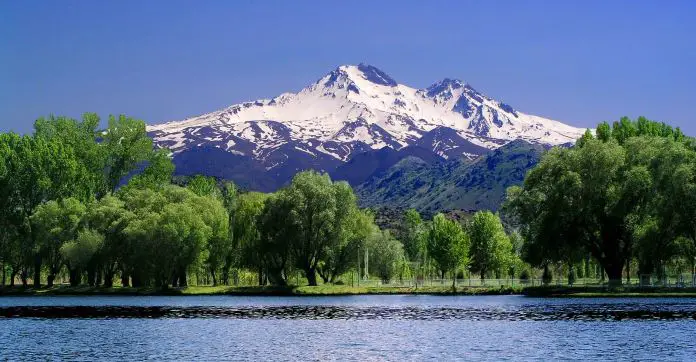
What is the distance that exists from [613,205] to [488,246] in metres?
50.8

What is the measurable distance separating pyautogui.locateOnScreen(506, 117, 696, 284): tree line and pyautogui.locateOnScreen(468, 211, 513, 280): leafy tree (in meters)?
39.2

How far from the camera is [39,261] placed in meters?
129

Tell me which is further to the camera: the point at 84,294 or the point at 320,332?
the point at 84,294

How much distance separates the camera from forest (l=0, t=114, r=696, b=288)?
330 feet

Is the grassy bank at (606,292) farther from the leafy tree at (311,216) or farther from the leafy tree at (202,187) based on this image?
the leafy tree at (202,187)

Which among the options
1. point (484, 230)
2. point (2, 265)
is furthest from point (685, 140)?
point (2, 265)

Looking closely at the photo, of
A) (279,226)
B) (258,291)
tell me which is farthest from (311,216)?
(258,291)

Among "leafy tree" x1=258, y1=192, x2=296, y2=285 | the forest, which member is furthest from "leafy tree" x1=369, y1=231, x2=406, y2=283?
"leafy tree" x1=258, y1=192, x2=296, y2=285

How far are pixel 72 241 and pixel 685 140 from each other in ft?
269

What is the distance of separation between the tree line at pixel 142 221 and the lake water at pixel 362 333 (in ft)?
104

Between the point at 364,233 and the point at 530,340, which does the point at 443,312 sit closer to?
the point at 530,340

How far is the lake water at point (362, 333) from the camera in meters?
45.1

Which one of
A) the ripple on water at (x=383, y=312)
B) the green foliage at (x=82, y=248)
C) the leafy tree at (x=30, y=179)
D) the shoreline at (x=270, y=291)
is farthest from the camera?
the leafy tree at (x=30, y=179)

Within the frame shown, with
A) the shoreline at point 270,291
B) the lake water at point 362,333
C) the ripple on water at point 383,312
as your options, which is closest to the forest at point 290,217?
the shoreline at point 270,291
